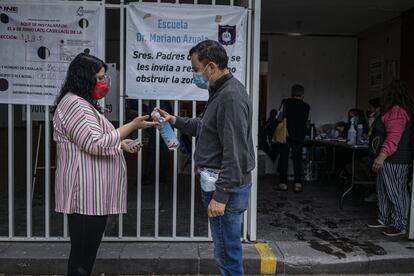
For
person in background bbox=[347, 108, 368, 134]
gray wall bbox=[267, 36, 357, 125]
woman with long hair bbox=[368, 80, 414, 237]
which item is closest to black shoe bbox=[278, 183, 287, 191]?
person in background bbox=[347, 108, 368, 134]

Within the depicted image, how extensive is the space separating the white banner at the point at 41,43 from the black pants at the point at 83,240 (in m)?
1.90

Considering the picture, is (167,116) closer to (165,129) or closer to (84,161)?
(165,129)

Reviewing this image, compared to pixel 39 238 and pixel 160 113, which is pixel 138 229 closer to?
pixel 39 238

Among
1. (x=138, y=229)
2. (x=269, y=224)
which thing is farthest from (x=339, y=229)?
(x=138, y=229)

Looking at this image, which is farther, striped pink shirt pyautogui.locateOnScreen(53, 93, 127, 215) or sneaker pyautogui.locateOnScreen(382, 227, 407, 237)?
sneaker pyautogui.locateOnScreen(382, 227, 407, 237)

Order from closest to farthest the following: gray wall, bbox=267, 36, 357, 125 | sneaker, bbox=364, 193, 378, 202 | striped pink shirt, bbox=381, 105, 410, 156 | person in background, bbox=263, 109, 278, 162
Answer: striped pink shirt, bbox=381, 105, 410, 156 < sneaker, bbox=364, 193, 378, 202 < person in background, bbox=263, 109, 278, 162 < gray wall, bbox=267, 36, 357, 125

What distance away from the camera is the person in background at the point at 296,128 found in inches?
307

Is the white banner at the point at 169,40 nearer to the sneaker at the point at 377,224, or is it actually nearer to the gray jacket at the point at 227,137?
the gray jacket at the point at 227,137

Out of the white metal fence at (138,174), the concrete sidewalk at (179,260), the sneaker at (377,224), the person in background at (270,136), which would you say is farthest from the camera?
the person in background at (270,136)

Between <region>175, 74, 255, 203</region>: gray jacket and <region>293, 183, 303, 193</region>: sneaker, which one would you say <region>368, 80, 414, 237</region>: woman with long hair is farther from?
<region>175, 74, 255, 203</region>: gray jacket

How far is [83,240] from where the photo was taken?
308cm

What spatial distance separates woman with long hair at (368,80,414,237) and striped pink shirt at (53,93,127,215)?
3.29m

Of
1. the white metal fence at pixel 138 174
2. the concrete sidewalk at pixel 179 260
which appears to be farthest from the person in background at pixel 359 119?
the white metal fence at pixel 138 174

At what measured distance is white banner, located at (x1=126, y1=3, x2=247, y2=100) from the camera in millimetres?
4633
